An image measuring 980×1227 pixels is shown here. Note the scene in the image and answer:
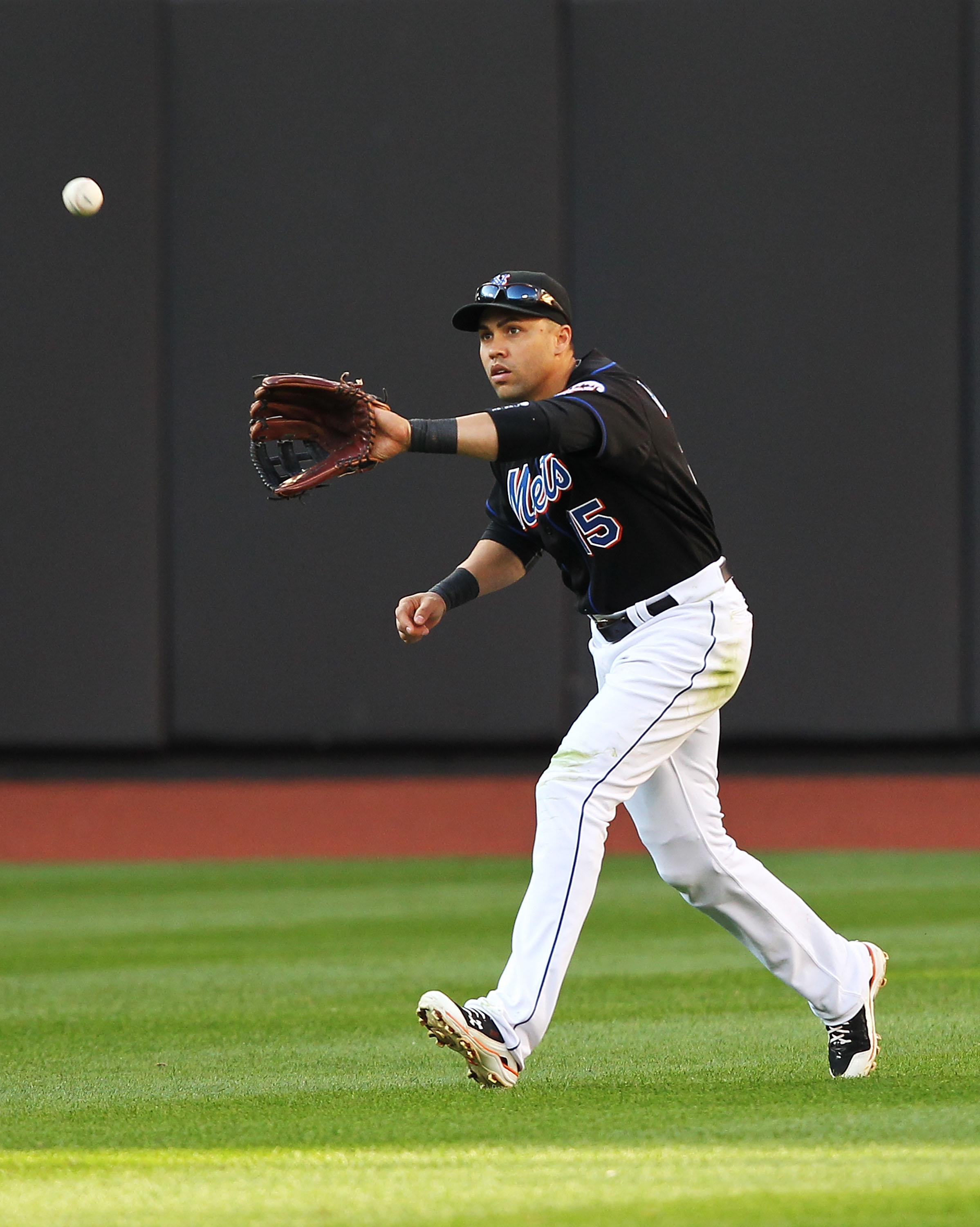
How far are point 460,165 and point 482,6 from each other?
46.1 inches

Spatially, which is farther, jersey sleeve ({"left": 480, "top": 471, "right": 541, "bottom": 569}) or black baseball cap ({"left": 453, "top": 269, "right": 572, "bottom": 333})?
jersey sleeve ({"left": 480, "top": 471, "right": 541, "bottom": 569})

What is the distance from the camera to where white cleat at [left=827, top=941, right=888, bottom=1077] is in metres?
3.97

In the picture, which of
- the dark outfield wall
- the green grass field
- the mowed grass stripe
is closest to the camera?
the mowed grass stripe

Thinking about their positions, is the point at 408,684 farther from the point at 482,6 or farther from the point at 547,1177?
the point at 547,1177

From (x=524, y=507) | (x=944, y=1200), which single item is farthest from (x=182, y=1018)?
(x=944, y=1200)

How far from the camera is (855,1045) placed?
3986 millimetres

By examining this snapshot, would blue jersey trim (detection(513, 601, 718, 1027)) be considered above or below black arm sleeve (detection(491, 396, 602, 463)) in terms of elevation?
below

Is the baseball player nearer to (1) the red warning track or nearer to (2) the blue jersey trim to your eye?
(2) the blue jersey trim

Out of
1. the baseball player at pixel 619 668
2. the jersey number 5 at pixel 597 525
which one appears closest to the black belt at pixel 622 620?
the baseball player at pixel 619 668

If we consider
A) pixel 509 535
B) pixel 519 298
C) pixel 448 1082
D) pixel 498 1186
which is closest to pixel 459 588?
pixel 509 535

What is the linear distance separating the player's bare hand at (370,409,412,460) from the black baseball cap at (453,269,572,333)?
1.70 feet

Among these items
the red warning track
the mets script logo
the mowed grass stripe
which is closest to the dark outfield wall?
the red warning track

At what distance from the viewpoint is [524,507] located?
4.21m

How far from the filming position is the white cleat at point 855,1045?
13.0 ft
